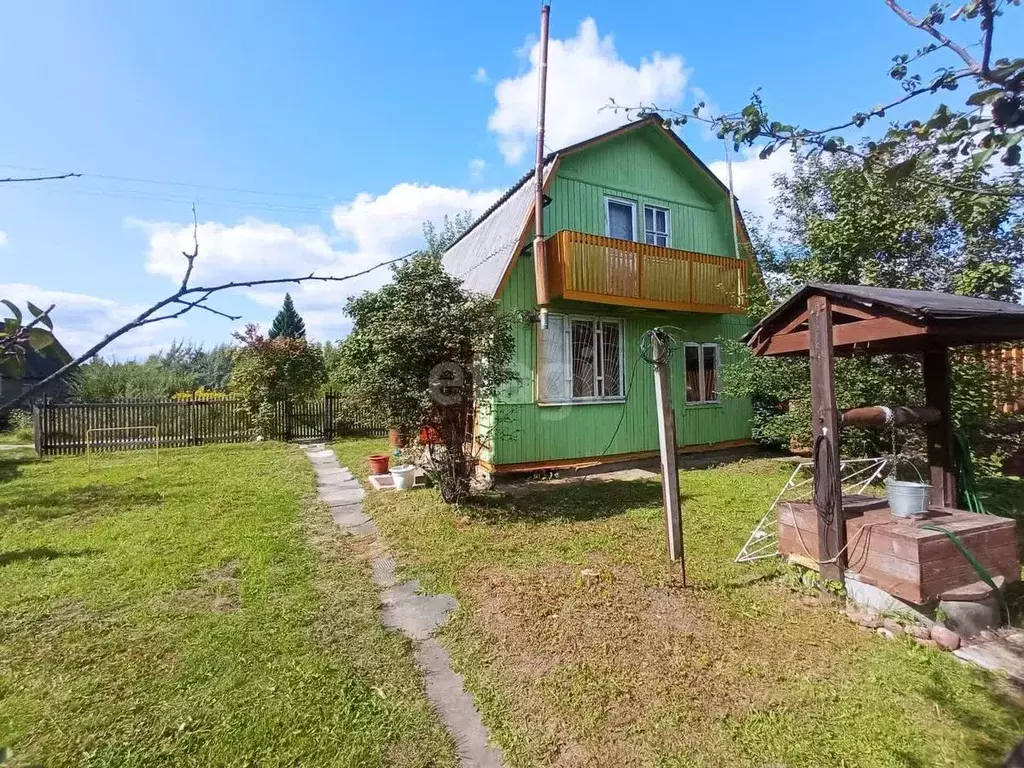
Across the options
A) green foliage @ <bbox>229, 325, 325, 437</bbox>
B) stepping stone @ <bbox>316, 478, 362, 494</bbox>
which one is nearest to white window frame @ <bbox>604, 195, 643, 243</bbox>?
stepping stone @ <bbox>316, 478, 362, 494</bbox>

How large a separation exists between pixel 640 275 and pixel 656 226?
91.3 inches

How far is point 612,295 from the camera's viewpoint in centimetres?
909

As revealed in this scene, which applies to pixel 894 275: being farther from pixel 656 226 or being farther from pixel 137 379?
pixel 137 379

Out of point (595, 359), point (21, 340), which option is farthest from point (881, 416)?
point (595, 359)

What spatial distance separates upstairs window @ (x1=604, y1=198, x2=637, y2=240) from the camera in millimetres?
10531

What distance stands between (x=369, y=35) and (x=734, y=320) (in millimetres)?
9293

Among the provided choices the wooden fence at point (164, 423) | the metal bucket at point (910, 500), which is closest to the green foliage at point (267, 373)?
the wooden fence at point (164, 423)

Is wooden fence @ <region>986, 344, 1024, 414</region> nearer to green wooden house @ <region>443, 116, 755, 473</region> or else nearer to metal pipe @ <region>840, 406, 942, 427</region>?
metal pipe @ <region>840, 406, 942, 427</region>

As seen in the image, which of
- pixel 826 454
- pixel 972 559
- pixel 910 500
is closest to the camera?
pixel 972 559

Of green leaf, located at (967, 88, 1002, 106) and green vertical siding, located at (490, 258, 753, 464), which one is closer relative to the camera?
green leaf, located at (967, 88, 1002, 106)

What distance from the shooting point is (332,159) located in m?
6.43

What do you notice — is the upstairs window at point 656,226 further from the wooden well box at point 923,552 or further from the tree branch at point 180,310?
the tree branch at point 180,310

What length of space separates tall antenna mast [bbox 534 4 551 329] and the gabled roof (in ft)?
0.66

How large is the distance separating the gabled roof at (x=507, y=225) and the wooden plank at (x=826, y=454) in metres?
5.48
